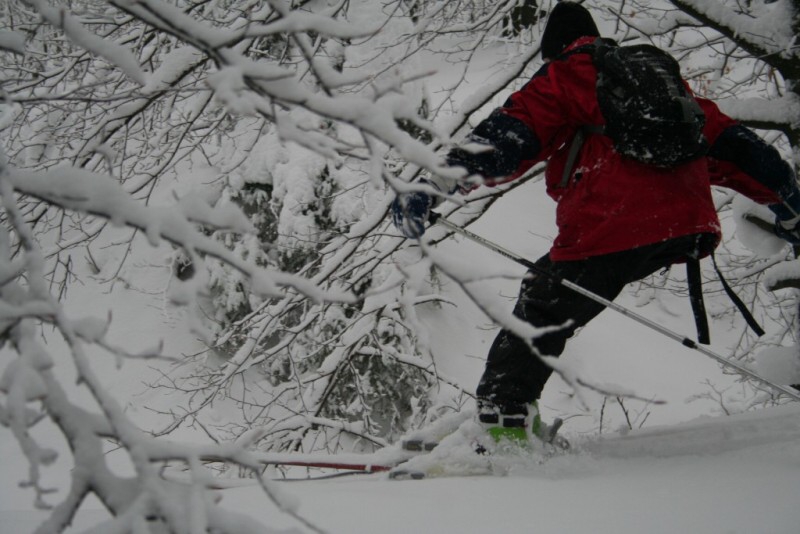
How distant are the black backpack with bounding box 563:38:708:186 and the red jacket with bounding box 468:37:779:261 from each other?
2.7 inches

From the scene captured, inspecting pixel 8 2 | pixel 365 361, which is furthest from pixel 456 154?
pixel 365 361

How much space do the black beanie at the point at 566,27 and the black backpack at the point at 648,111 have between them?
0.45m

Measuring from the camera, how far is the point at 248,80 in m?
0.90

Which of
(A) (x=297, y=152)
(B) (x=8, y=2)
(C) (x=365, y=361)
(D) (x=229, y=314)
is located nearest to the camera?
(B) (x=8, y=2)

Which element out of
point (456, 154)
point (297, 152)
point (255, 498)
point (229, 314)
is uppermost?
point (297, 152)

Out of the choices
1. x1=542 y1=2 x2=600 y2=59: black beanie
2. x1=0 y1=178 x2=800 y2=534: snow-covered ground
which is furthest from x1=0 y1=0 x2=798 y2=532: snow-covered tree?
x1=542 y1=2 x2=600 y2=59: black beanie

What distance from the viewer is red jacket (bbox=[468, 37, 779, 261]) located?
1.97m

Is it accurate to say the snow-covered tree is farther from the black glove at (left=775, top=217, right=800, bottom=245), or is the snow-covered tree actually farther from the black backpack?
the black backpack

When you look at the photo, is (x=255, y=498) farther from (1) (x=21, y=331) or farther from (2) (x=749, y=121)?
(2) (x=749, y=121)

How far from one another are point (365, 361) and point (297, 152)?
9.18 feet

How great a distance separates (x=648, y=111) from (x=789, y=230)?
1.01 m

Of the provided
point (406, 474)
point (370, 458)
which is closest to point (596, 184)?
point (406, 474)

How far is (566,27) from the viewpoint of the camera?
2.36m

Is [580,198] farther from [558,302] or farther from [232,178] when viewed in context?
[232,178]
